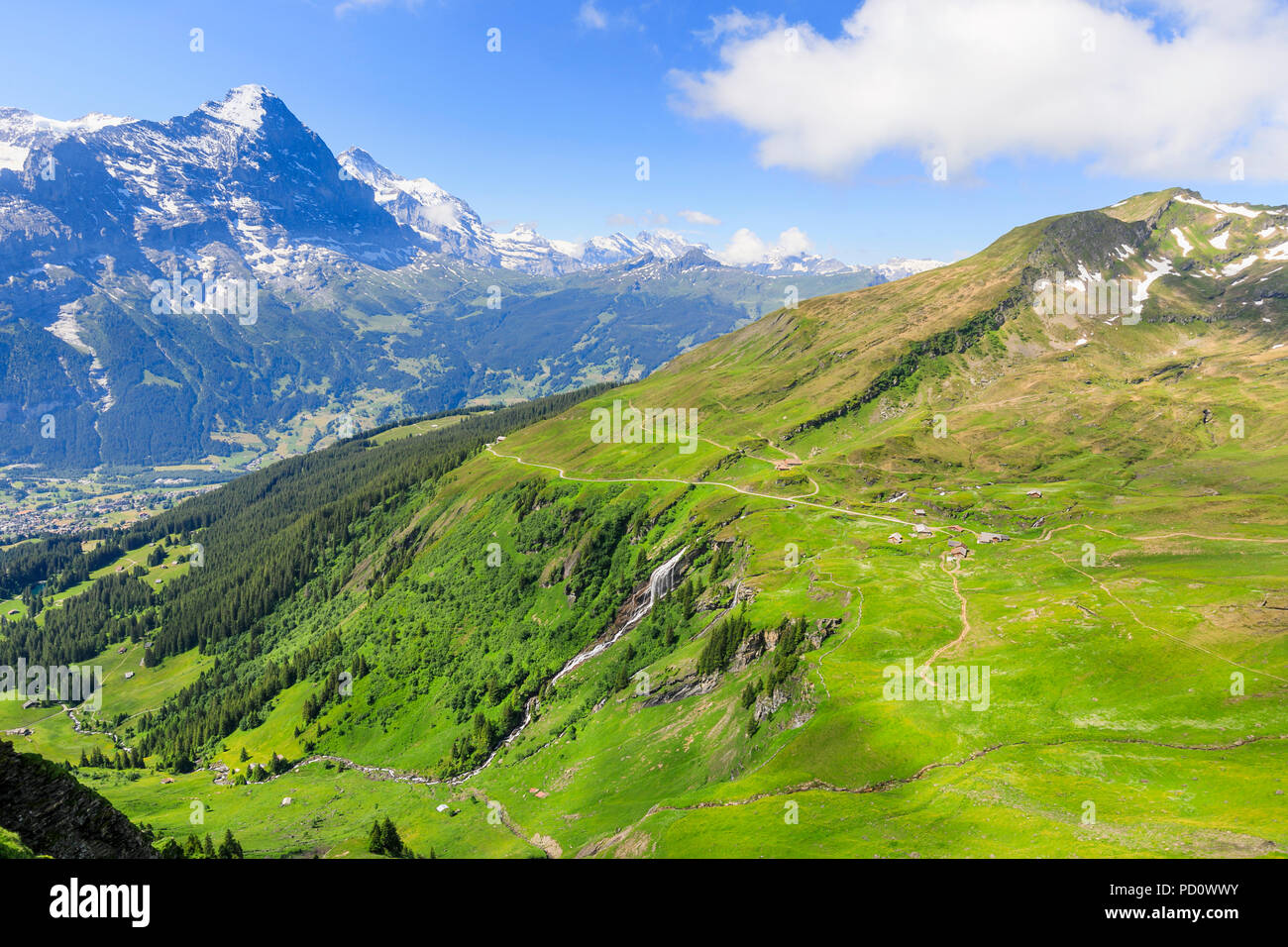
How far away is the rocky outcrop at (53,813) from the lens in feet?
133

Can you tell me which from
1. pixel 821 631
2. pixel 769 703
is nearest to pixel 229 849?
pixel 769 703

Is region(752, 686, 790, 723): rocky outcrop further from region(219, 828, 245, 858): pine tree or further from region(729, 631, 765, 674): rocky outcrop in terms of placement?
region(219, 828, 245, 858): pine tree

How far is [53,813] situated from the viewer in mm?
42594

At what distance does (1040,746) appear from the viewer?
61.5 m

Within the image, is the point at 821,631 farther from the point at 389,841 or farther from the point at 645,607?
the point at 389,841

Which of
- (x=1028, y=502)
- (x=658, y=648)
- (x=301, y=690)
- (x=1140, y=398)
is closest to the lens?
(x=658, y=648)

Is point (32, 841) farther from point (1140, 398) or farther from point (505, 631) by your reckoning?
point (1140, 398)

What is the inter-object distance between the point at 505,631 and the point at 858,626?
307ft

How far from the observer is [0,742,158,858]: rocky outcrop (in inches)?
1599

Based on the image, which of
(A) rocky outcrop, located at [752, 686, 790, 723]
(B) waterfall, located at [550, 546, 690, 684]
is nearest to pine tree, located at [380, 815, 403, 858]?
(B) waterfall, located at [550, 546, 690, 684]
